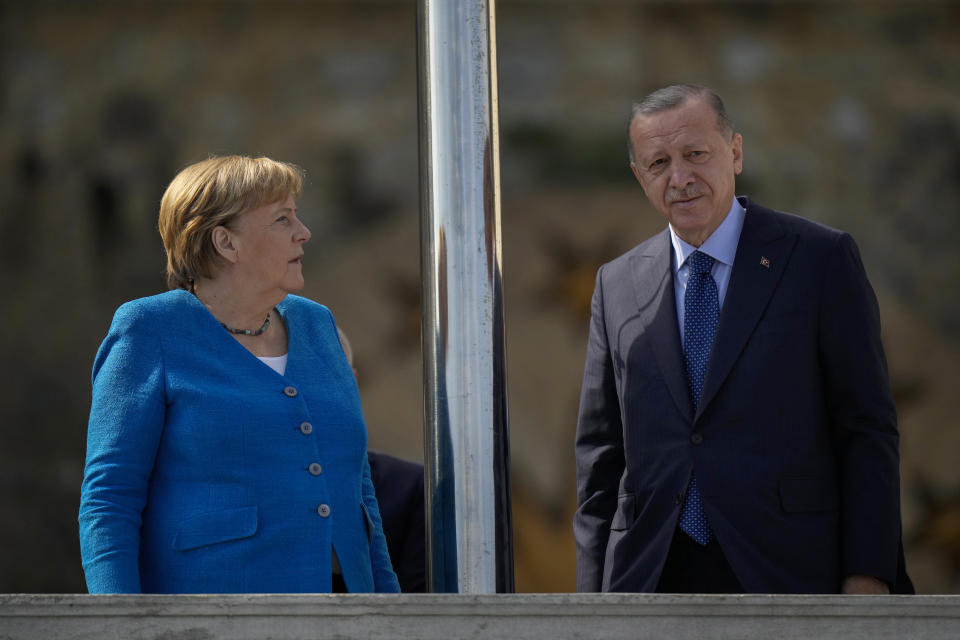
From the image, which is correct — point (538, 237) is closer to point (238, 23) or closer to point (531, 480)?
point (531, 480)

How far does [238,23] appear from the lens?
20.8ft

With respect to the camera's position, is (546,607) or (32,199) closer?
(546,607)

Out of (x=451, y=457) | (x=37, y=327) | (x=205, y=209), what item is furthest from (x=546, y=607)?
(x=37, y=327)

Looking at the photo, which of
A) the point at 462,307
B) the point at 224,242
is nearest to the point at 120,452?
the point at 224,242

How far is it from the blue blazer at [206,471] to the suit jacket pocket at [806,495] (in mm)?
739

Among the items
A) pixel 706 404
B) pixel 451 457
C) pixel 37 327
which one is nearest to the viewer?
pixel 451 457

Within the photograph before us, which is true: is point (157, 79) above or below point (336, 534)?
above

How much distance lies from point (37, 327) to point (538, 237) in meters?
2.34

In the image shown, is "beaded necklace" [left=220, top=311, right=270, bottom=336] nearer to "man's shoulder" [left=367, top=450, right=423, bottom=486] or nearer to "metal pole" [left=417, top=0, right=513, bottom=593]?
"metal pole" [left=417, top=0, right=513, bottom=593]

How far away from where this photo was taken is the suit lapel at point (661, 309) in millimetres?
2426

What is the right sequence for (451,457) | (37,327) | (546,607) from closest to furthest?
(546,607) < (451,457) < (37,327)

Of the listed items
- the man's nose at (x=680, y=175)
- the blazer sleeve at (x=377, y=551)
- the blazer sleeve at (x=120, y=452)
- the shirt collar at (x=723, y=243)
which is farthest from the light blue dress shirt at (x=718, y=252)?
the blazer sleeve at (x=120, y=452)

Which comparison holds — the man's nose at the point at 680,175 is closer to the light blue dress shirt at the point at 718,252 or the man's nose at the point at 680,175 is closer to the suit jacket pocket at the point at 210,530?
the light blue dress shirt at the point at 718,252

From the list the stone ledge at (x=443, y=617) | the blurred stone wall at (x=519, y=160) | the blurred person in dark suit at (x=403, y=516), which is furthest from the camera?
the blurred stone wall at (x=519, y=160)
